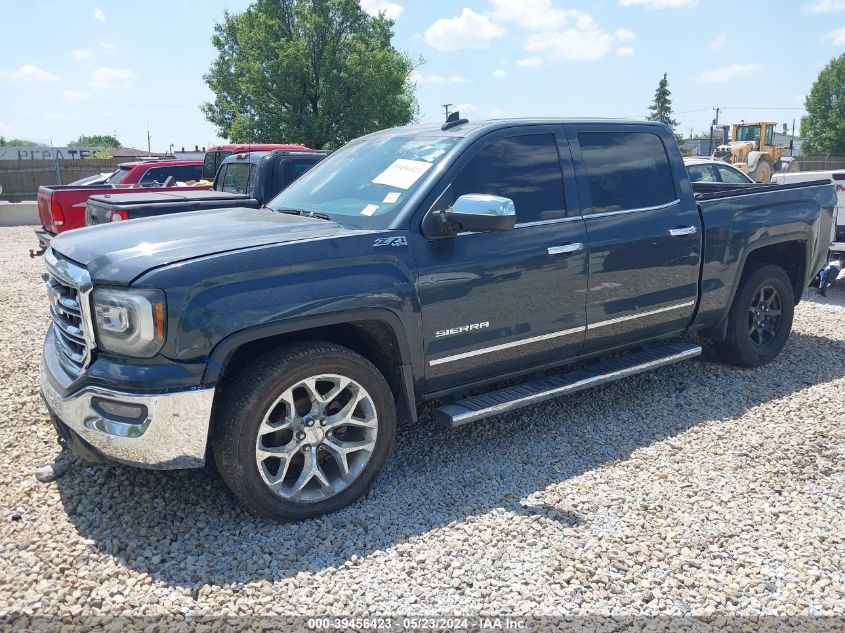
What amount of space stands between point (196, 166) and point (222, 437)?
12313mm

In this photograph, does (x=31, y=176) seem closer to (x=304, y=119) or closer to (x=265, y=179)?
(x=304, y=119)

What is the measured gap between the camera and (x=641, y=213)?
15.0 ft

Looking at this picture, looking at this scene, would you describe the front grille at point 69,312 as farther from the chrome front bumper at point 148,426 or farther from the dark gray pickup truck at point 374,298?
the chrome front bumper at point 148,426

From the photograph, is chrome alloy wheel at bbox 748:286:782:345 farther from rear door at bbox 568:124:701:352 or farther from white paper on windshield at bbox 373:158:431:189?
white paper on windshield at bbox 373:158:431:189

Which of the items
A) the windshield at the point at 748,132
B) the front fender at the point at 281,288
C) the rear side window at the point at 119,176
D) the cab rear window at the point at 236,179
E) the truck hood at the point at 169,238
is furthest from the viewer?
the windshield at the point at 748,132

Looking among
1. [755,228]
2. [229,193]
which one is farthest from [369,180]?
[229,193]

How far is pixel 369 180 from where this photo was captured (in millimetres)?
4105

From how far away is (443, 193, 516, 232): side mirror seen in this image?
348 cm

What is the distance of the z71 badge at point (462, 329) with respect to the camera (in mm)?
3695

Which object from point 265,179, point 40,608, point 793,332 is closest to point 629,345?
point 793,332

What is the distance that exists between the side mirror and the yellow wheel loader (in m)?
19.9

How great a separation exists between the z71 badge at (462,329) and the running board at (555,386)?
44cm

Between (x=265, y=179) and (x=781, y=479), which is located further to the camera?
(x=265, y=179)

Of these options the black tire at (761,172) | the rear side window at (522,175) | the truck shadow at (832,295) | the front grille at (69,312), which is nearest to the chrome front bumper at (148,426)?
the front grille at (69,312)
